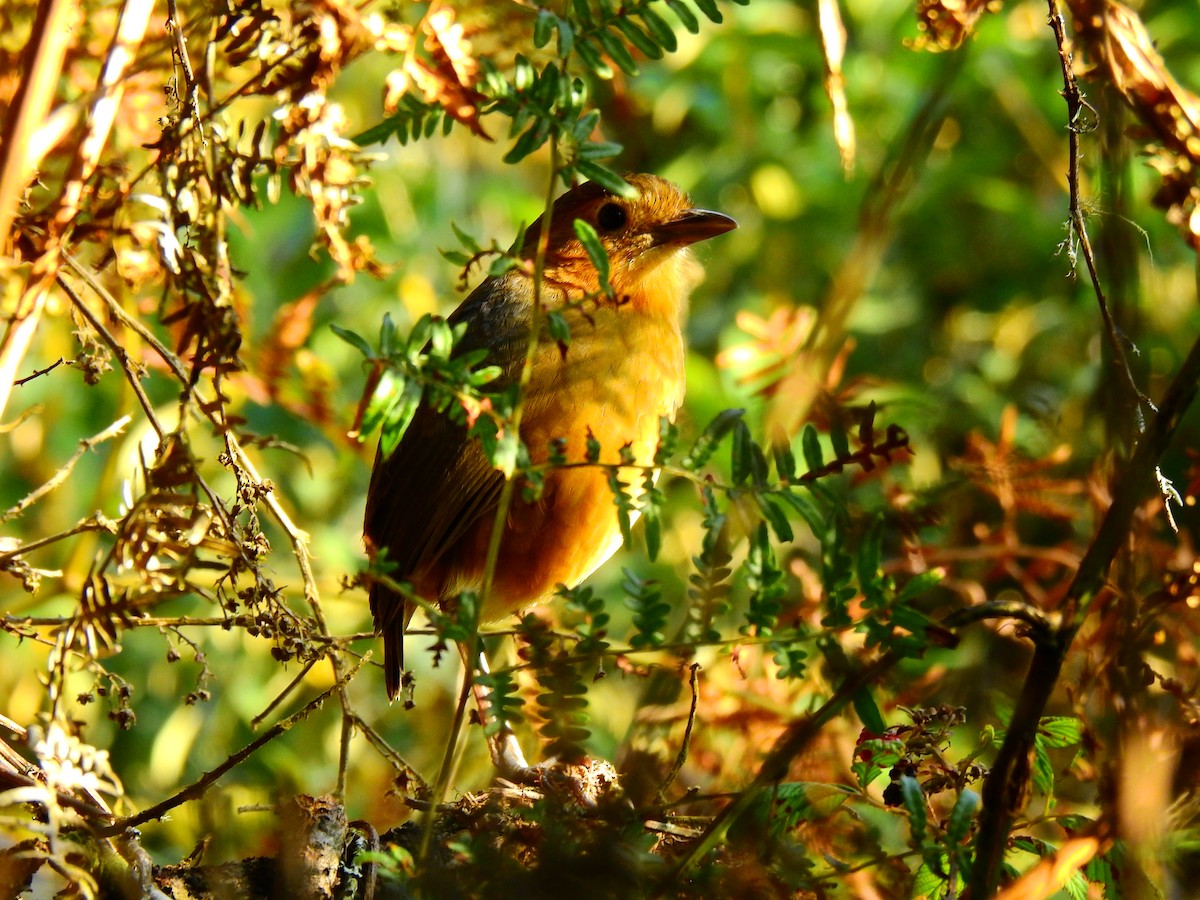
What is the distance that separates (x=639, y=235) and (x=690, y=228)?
0.14 metres

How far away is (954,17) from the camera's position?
197 cm

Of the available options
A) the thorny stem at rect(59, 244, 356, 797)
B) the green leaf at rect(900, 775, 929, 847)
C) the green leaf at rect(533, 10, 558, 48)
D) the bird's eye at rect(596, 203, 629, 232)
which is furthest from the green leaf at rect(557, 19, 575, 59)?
the bird's eye at rect(596, 203, 629, 232)

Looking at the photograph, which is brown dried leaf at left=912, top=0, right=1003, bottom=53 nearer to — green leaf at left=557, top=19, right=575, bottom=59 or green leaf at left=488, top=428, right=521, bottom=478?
green leaf at left=557, top=19, right=575, bottom=59

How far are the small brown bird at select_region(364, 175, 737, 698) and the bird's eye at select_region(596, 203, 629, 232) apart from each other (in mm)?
135

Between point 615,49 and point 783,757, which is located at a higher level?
point 615,49

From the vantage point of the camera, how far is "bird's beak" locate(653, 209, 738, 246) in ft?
11.7

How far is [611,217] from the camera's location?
143 inches

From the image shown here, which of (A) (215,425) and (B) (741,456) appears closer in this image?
(B) (741,456)

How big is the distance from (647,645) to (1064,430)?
9.42 ft

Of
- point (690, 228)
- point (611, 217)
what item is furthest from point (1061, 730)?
point (611, 217)

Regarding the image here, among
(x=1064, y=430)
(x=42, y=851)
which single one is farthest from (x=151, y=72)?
(x=1064, y=430)

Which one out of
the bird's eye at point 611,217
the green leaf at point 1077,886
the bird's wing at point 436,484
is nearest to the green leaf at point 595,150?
the green leaf at point 1077,886

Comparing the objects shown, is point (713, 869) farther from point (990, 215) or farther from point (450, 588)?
point (990, 215)

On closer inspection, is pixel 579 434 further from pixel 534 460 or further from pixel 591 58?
pixel 591 58
